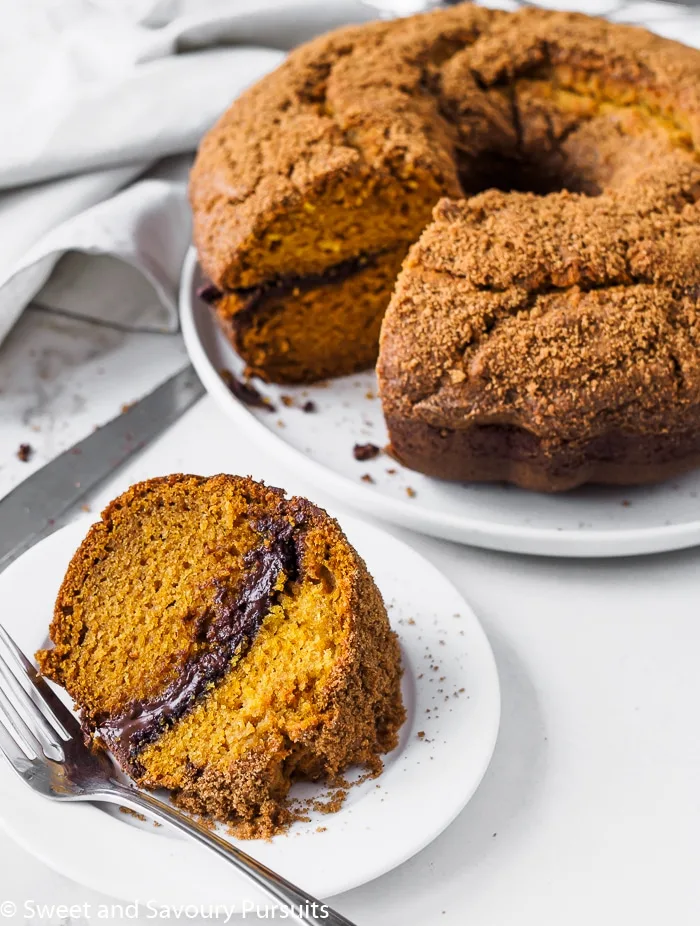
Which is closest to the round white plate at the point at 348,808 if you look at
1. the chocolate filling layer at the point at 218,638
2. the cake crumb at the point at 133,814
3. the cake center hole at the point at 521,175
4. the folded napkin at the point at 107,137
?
the cake crumb at the point at 133,814

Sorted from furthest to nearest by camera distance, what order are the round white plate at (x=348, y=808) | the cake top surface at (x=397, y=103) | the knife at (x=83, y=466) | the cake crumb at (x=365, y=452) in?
the cake top surface at (x=397, y=103) < the cake crumb at (x=365, y=452) < the knife at (x=83, y=466) < the round white plate at (x=348, y=808)

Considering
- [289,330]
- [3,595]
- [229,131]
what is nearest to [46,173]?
[229,131]

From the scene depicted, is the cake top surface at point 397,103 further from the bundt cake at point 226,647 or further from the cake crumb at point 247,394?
the bundt cake at point 226,647

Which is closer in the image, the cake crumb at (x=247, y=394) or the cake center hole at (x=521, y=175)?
the cake crumb at (x=247, y=394)

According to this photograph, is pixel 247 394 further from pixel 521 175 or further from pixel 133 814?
pixel 133 814

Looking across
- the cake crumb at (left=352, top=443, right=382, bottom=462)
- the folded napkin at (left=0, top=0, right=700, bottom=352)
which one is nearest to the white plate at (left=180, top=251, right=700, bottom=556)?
the cake crumb at (left=352, top=443, right=382, bottom=462)

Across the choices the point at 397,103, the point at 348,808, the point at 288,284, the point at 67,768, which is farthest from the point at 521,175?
the point at 67,768

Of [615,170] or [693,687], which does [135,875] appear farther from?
[615,170]
